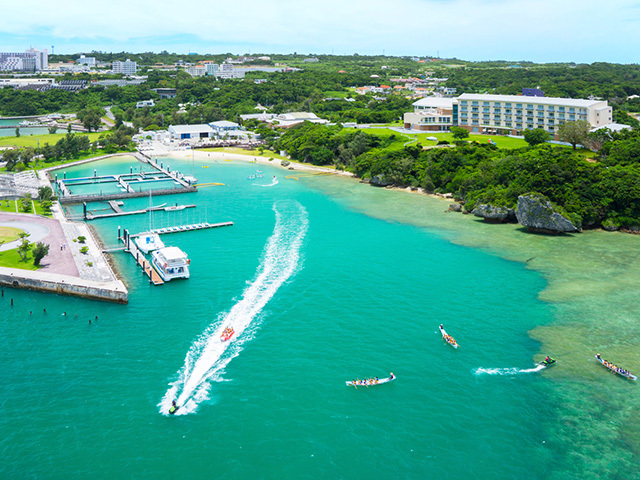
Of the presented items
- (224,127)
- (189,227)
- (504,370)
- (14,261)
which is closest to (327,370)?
(504,370)

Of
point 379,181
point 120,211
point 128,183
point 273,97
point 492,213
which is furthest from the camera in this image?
point 273,97

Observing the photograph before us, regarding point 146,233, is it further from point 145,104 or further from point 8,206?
point 145,104

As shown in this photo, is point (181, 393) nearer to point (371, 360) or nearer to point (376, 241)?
point (371, 360)

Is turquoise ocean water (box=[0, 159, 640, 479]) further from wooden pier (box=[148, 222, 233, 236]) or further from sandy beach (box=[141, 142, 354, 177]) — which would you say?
sandy beach (box=[141, 142, 354, 177])

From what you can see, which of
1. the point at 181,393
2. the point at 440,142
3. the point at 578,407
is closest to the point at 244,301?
the point at 181,393

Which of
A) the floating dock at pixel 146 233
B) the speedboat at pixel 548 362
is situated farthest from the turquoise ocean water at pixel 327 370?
the floating dock at pixel 146 233

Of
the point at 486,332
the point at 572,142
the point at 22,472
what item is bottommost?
the point at 22,472
